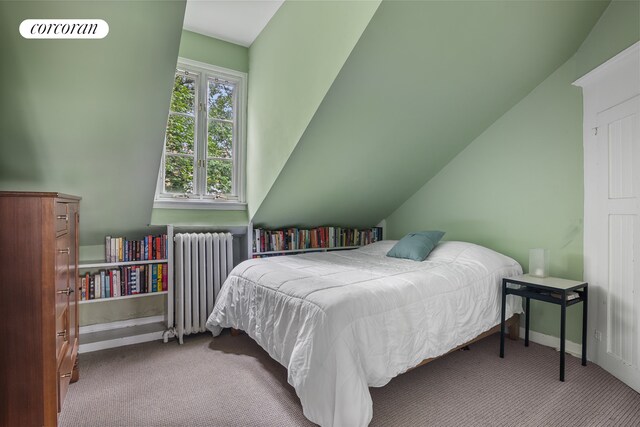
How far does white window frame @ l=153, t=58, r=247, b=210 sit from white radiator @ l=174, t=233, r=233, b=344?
17.0 inches

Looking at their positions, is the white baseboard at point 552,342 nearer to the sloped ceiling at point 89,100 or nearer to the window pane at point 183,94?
the sloped ceiling at point 89,100

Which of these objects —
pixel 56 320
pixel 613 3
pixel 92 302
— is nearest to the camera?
pixel 56 320

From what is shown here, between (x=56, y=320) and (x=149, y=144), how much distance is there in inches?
48.6

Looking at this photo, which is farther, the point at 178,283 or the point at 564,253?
the point at 178,283

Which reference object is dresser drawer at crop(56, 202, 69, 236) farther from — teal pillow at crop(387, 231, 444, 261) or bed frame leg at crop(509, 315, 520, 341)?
→ bed frame leg at crop(509, 315, 520, 341)

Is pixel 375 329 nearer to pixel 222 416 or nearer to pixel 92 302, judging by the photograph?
pixel 222 416

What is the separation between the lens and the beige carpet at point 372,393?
1717 millimetres

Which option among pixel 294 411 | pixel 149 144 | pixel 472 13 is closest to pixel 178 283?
pixel 149 144

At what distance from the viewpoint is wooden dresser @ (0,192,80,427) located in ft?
4.40

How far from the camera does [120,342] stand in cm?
269

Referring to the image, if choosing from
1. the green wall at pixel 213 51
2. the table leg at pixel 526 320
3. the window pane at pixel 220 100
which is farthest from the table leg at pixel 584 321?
the green wall at pixel 213 51

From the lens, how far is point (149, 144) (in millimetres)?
2256

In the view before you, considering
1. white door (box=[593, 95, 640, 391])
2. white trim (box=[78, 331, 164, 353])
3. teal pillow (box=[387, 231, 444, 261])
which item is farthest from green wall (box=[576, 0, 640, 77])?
white trim (box=[78, 331, 164, 353])

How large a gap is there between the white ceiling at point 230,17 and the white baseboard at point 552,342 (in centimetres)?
348
